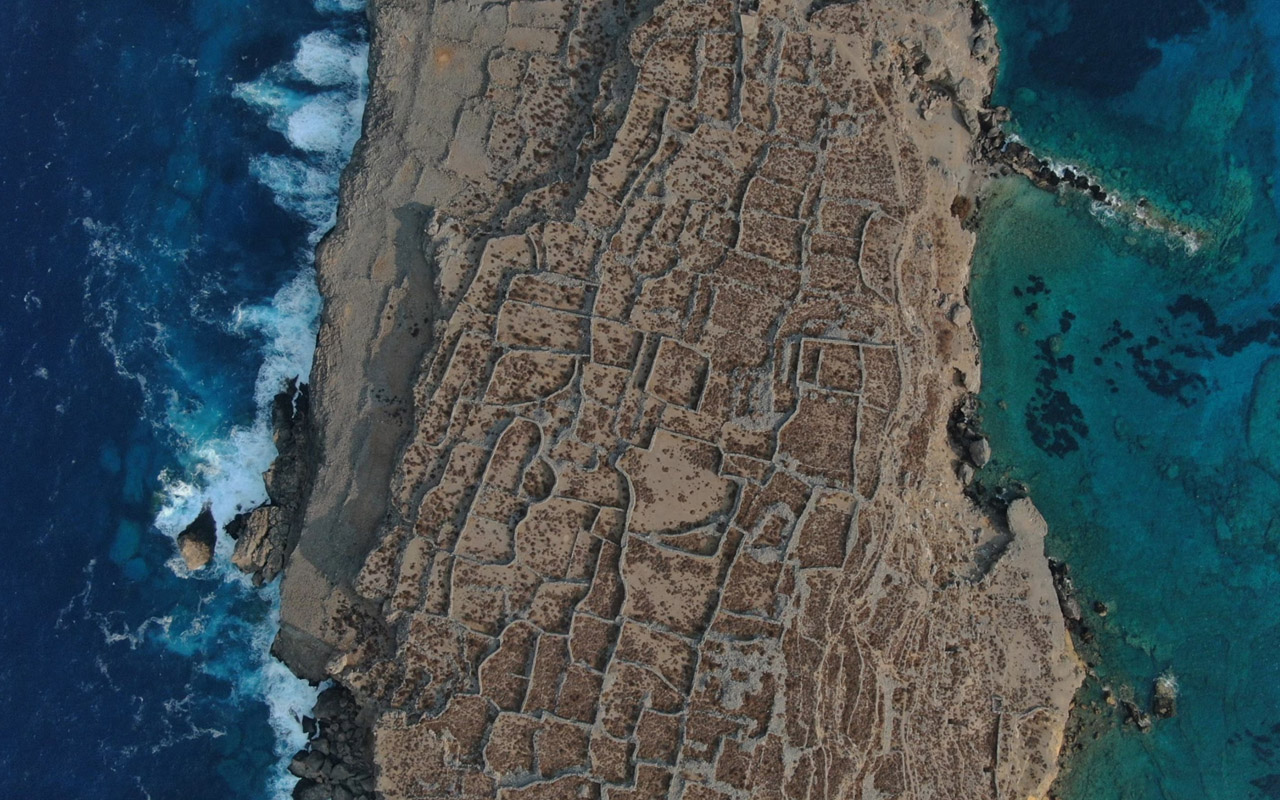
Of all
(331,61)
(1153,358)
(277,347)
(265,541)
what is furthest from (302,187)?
(1153,358)

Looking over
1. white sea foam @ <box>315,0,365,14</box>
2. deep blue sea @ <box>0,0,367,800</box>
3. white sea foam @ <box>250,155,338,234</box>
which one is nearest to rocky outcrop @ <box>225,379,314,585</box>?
deep blue sea @ <box>0,0,367,800</box>

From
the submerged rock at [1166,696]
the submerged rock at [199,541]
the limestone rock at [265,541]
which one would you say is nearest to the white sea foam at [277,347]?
the submerged rock at [199,541]

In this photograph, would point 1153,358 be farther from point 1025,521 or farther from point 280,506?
point 280,506

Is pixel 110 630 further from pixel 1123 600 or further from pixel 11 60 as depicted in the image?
pixel 1123 600

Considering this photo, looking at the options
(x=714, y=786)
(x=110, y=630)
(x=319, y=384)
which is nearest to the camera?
(x=714, y=786)

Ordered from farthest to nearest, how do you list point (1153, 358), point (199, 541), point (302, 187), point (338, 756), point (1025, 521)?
point (302, 187) < point (1153, 358) < point (199, 541) < point (1025, 521) < point (338, 756)

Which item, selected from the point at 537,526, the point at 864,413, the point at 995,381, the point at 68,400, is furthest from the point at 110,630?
the point at 995,381

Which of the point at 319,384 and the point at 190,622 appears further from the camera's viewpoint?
the point at 190,622
